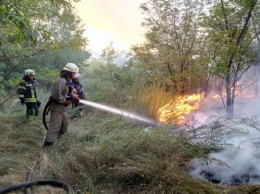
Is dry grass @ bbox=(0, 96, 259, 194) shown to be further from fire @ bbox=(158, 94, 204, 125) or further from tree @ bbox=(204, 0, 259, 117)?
tree @ bbox=(204, 0, 259, 117)

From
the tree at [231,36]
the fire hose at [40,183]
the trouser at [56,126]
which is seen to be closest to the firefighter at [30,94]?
the trouser at [56,126]

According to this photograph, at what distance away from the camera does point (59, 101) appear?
5.42 meters

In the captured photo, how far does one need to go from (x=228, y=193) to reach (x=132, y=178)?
1236 millimetres

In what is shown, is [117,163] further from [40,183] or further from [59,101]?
[59,101]

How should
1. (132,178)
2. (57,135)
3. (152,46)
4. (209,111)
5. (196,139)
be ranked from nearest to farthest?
(132,178) → (196,139) → (57,135) → (209,111) → (152,46)

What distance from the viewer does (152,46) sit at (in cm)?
968

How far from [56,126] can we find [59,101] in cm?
55

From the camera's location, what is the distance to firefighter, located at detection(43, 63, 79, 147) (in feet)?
17.5

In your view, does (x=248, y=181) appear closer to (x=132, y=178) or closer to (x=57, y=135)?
(x=132, y=178)

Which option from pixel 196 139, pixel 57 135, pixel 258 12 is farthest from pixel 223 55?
pixel 57 135

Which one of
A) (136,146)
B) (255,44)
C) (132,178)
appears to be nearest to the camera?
(132,178)

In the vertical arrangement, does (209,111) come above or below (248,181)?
above

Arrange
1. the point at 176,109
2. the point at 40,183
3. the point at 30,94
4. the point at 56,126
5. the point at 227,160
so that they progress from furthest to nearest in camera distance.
Answer: the point at 30,94
the point at 176,109
the point at 56,126
the point at 227,160
the point at 40,183

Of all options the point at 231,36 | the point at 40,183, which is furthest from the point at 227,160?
the point at 231,36
